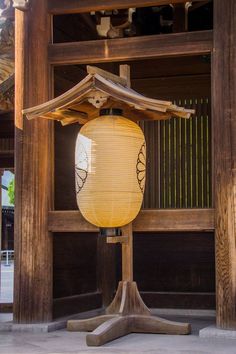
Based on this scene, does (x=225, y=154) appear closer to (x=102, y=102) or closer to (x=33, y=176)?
(x=102, y=102)

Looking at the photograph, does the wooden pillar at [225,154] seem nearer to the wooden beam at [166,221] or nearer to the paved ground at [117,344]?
the wooden beam at [166,221]

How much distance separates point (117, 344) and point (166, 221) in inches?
48.6

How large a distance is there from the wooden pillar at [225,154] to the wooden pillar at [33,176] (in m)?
1.63

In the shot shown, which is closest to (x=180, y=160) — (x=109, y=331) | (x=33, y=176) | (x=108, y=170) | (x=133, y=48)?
(x=133, y=48)

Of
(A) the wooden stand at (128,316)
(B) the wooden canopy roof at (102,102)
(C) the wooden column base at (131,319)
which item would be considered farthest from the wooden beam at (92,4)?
(C) the wooden column base at (131,319)

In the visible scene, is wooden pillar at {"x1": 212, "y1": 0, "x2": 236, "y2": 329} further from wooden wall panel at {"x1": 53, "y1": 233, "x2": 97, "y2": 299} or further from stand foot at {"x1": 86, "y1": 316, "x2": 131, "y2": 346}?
wooden wall panel at {"x1": 53, "y1": 233, "x2": 97, "y2": 299}

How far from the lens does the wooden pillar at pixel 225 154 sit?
19.2 feet

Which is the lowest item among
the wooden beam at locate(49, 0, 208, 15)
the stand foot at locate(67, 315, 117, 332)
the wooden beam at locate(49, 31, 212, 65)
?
the stand foot at locate(67, 315, 117, 332)

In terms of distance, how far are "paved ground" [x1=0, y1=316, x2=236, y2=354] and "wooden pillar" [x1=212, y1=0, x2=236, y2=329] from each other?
0.41 m

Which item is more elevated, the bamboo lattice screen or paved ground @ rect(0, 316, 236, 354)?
the bamboo lattice screen

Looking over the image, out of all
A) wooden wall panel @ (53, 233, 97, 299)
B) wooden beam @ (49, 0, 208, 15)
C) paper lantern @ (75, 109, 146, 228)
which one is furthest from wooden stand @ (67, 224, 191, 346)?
wooden beam @ (49, 0, 208, 15)

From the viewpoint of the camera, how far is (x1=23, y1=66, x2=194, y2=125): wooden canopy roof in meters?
5.59

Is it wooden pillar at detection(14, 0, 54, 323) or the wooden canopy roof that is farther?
wooden pillar at detection(14, 0, 54, 323)

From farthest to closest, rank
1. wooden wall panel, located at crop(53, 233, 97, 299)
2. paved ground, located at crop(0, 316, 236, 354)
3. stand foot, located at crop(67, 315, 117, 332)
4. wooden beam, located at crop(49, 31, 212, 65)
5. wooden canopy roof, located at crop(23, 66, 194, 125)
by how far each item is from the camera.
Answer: wooden wall panel, located at crop(53, 233, 97, 299) < wooden beam, located at crop(49, 31, 212, 65) < stand foot, located at crop(67, 315, 117, 332) < wooden canopy roof, located at crop(23, 66, 194, 125) < paved ground, located at crop(0, 316, 236, 354)
